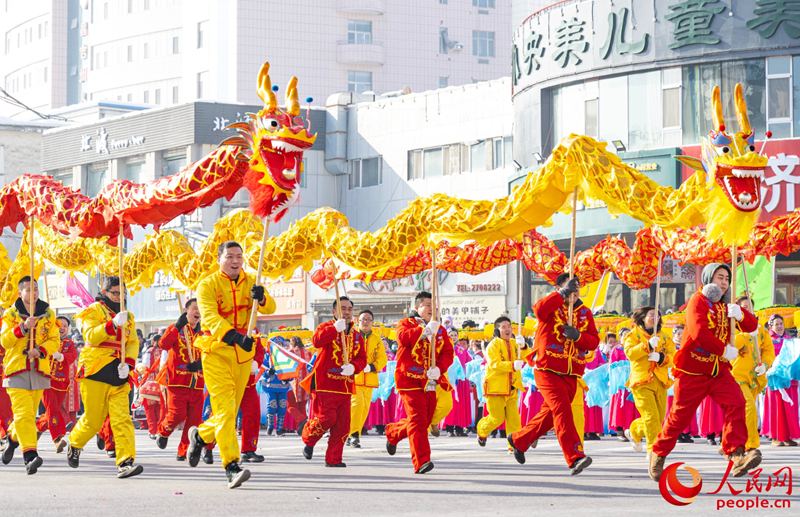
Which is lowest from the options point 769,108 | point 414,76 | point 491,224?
point 491,224

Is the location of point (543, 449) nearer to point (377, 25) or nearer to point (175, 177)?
point (175, 177)

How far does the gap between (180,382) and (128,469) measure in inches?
93.4

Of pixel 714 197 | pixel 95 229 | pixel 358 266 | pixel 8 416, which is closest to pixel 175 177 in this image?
pixel 95 229

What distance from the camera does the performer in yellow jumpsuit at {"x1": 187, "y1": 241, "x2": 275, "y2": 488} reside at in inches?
338

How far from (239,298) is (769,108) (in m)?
17.2

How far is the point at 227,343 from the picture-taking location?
8.55 meters

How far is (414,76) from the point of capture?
53.9 meters

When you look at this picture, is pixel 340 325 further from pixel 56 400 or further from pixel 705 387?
pixel 56 400

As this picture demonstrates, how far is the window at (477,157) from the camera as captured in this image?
3362 cm

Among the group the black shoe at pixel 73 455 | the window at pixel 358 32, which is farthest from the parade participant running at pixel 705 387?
the window at pixel 358 32

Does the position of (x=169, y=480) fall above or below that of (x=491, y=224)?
below

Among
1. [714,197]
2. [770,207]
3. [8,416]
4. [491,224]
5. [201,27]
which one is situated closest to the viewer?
[714,197]

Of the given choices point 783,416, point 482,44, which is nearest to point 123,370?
point 783,416

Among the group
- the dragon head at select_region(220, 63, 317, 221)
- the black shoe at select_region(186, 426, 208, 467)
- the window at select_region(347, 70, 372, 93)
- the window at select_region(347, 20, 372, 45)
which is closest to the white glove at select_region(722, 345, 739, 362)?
the dragon head at select_region(220, 63, 317, 221)
